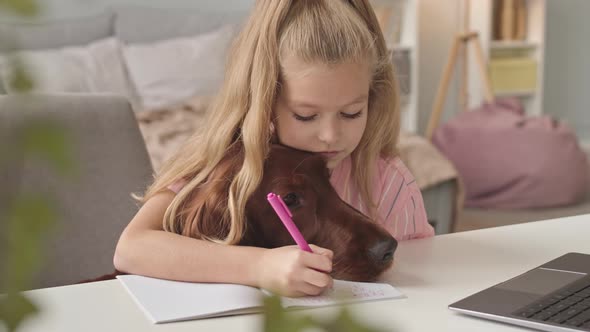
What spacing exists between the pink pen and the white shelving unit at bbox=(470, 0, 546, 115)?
413 centimetres

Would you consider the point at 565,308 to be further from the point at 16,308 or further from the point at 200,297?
the point at 16,308

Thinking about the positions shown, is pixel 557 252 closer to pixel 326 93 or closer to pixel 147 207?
pixel 326 93

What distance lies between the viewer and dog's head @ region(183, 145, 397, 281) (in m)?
0.97

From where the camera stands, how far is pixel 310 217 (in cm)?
103

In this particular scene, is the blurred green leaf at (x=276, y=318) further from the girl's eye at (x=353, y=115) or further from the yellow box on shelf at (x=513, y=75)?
the yellow box on shelf at (x=513, y=75)

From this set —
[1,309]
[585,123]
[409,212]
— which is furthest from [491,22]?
[1,309]

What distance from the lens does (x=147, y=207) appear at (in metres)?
1.13

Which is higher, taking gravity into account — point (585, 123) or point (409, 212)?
point (409, 212)

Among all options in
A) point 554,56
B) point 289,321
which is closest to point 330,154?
point 289,321

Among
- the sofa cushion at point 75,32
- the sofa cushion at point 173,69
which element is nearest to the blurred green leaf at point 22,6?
the sofa cushion at point 173,69

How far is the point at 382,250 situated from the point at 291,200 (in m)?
0.14

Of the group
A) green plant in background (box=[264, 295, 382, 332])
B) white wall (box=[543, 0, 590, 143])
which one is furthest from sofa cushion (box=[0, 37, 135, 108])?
green plant in background (box=[264, 295, 382, 332])

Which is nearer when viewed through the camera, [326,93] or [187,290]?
[187,290]

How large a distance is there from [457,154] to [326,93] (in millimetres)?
3011
